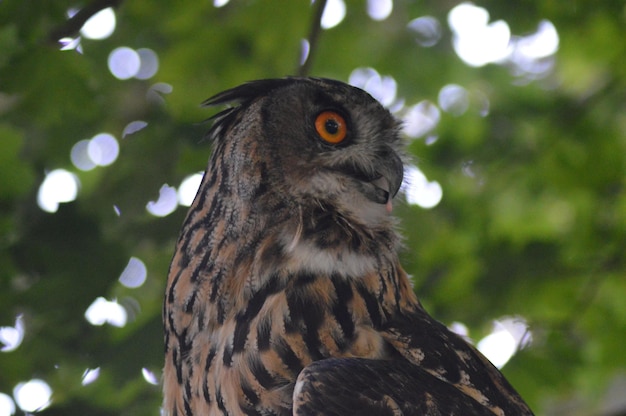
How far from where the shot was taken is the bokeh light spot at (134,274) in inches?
114

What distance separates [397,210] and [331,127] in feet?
2.65

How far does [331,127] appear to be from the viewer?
241 centimetres

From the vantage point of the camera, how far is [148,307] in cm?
322

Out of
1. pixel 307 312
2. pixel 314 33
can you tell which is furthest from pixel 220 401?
pixel 314 33

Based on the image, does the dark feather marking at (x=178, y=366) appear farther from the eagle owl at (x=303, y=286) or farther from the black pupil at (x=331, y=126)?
the black pupil at (x=331, y=126)

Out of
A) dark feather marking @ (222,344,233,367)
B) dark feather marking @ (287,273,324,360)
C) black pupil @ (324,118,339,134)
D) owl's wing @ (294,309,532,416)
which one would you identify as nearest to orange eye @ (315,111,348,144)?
black pupil @ (324,118,339,134)

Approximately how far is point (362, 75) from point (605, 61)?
148cm

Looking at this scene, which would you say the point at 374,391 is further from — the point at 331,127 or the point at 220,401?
the point at 331,127

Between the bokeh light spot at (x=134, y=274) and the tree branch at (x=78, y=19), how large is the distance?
2.74ft

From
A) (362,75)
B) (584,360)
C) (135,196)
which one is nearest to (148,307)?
(135,196)

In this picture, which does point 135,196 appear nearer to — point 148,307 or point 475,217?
point 148,307

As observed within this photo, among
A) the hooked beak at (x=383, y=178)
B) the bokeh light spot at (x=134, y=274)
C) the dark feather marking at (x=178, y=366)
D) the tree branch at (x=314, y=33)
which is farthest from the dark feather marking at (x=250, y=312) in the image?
the tree branch at (x=314, y=33)

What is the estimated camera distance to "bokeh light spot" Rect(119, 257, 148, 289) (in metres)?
2.90

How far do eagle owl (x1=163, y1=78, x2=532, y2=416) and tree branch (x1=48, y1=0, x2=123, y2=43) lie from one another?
635mm
